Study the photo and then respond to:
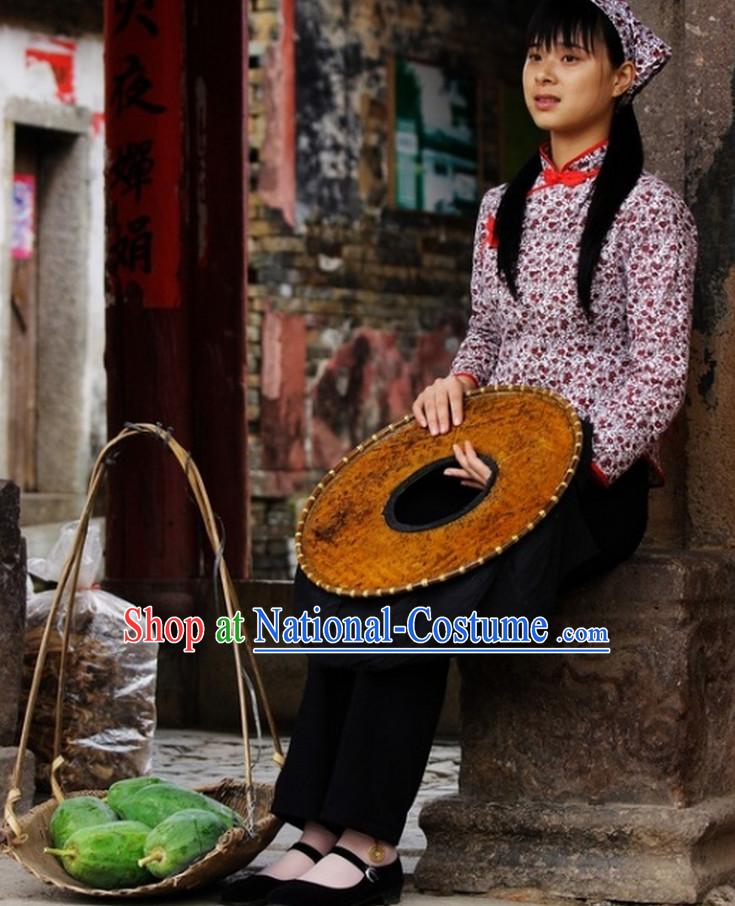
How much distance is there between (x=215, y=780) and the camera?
612 cm

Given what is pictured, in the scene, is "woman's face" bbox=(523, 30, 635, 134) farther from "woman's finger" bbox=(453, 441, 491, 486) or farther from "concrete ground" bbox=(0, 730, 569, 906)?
"concrete ground" bbox=(0, 730, 569, 906)

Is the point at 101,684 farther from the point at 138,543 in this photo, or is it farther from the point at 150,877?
the point at 138,543

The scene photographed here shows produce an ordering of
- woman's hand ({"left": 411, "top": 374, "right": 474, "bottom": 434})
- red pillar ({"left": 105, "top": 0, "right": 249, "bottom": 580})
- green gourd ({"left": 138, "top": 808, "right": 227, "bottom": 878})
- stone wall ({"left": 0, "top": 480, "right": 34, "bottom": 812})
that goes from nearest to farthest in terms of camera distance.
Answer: green gourd ({"left": 138, "top": 808, "right": 227, "bottom": 878})
woman's hand ({"left": 411, "top": 374, "right": 474, "bottom": 434})
stone wall ({"left": 0, "top": 480, "right": 34, "bottom": 812})
red pillar ({"left": 105, "top": 0, "right": 249, "bottom": 580})

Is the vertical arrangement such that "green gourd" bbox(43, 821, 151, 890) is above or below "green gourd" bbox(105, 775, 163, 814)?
below

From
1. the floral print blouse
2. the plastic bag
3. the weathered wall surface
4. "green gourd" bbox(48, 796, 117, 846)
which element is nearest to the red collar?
the floral print blouse

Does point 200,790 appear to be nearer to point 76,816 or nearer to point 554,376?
point 76,816

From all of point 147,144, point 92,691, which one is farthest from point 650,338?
point 147,144

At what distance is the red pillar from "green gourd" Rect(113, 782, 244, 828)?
372cm

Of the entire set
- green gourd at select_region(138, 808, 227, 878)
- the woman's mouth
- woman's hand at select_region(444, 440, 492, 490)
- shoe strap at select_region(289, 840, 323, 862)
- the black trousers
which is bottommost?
shoe strap at select_region(289, 840, 323, 862)

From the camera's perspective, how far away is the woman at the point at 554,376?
4.19 metres

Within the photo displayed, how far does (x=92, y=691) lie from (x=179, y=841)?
5.61 feet

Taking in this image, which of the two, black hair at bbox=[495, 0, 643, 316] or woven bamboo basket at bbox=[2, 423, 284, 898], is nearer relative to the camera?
woven bamboo basket at bbox=[2, 423, 284, 898]

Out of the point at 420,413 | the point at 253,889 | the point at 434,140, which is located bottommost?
the point at 253,889

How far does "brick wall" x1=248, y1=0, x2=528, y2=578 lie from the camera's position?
15555 millimetres
